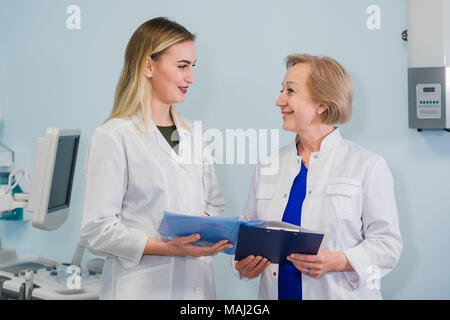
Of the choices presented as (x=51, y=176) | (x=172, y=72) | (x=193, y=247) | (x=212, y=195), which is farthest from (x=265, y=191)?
(x=51, y=176)

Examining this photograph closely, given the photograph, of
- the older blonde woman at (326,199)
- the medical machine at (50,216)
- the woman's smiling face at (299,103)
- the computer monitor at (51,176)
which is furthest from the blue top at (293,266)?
the computer monitor at (51,176)

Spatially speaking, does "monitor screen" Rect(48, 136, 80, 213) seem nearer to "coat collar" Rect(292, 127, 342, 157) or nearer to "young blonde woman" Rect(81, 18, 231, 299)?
"young blonde woman" Rect(81, 18, 231, 299)

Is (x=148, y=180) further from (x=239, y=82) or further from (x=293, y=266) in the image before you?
(x=239, y=82)

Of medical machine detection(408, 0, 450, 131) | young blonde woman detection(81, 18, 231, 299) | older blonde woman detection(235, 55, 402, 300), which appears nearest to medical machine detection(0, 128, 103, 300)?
young blonde woman detection(81, 18, 231, 299)

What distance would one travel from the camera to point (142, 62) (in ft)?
4.59

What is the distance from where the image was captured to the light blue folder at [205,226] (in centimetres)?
116

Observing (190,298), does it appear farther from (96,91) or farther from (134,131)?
(96,91)

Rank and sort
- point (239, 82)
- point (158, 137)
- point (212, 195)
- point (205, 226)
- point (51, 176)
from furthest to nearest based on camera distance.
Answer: point (239, 82), point (51, 176), point (212, 195), point (158, 137), point (205, 226)

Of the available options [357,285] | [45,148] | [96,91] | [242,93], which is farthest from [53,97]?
[357,285]

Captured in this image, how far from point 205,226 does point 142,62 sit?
0.49 meters

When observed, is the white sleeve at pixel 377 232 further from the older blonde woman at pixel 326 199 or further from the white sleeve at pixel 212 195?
Answer: the white sleeve at pixel 212 195

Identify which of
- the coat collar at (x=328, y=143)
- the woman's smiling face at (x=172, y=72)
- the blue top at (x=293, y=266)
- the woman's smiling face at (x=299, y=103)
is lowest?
the blue top at (x=293, y=266)

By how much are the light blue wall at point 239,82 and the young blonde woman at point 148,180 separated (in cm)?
35

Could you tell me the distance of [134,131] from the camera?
1373 millimetres
